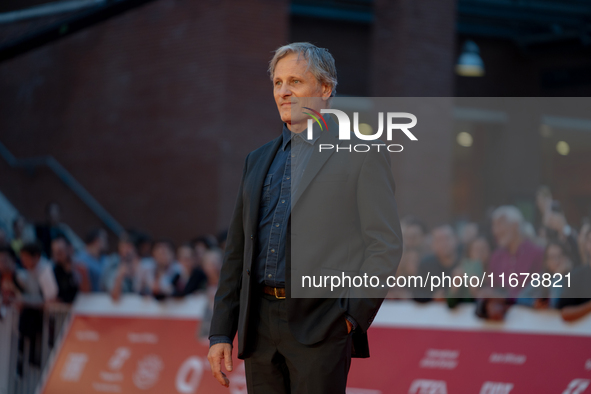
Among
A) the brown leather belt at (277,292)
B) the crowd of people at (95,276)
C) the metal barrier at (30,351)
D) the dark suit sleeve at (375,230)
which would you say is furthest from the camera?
the metal barrier at (30,351)

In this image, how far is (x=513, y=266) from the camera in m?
4.89

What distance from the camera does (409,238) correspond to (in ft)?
20.7

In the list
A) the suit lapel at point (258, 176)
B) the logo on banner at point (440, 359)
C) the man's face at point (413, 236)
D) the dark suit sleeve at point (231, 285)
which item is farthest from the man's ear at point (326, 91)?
the man's face at point (413, 236)

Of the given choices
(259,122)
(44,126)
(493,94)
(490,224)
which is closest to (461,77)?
(493,94)

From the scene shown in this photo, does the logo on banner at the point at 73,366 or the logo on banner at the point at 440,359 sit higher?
the logo on banner at the point at 440,359

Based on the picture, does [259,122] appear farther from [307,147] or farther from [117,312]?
[307,147]

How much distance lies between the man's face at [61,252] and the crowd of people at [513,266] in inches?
160

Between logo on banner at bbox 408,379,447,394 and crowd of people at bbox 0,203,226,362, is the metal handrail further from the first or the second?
logo on banner at bbox 408,379,447,394

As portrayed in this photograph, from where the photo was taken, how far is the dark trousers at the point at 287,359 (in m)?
2.60

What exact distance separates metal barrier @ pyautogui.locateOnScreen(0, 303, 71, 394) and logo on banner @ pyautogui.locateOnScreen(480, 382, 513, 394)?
14.3 ft

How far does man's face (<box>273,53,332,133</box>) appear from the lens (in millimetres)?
2758

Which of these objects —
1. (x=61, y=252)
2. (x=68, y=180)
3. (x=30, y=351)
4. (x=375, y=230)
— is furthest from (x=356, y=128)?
(x=68, y=180)

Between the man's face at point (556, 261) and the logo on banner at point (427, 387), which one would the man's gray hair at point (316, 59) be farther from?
the logo on banner at point (427, 387)

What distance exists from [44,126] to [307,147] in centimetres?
1279
